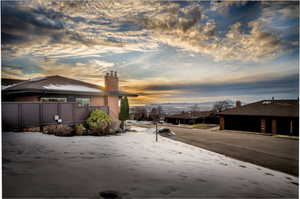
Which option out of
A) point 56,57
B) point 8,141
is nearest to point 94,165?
point 8,141

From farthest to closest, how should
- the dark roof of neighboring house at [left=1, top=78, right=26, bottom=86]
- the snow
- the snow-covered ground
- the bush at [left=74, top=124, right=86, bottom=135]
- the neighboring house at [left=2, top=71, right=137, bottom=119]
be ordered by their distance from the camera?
the bush at [left=74, top=124, right=86, bottom=135], the snow, the neighboring house at [left=2, top=71, right=137, bottom=119], the dark roof of neighboring house at [left=1, top=78, right=26, bottom=86], the snow-covered ground

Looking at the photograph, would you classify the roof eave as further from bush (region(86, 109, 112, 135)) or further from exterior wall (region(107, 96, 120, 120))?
bush (region(86, 109, 112, 135))

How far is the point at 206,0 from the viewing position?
2.32 m

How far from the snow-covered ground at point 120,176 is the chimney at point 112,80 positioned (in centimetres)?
122

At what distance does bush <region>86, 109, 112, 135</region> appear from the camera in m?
3.54

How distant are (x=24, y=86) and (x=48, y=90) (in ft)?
1.37

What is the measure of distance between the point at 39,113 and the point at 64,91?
0.60 m

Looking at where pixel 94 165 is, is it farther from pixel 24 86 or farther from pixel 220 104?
pixel 220 104

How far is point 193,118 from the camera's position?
16.6ft

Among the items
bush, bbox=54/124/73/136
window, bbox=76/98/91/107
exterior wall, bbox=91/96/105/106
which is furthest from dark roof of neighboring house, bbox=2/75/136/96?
bush, bbox=54/124/73/136

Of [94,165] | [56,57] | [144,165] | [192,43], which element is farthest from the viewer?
[192,43]

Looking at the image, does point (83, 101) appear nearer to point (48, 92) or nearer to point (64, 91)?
point (64, 91)

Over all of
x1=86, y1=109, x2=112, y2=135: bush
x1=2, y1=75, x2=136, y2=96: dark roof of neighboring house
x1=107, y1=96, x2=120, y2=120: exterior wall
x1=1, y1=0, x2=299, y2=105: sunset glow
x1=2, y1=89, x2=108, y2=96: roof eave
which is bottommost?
x1=86, y1=109, x2=112, y2=135: bush

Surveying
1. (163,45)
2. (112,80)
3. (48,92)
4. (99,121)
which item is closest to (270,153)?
(163,45)
